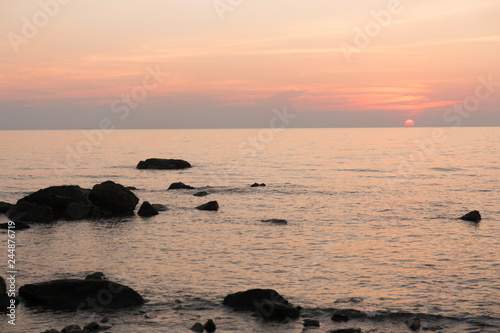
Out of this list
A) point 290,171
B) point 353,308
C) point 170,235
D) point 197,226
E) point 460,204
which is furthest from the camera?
point 290,171

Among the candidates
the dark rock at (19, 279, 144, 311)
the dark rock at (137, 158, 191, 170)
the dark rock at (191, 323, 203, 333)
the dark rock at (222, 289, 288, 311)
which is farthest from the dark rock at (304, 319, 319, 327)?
the dark rock at (137, 158, 191, 170)

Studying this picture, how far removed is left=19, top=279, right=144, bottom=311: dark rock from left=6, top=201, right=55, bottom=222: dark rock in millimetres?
20009

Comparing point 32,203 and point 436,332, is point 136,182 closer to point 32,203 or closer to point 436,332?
point 32,203

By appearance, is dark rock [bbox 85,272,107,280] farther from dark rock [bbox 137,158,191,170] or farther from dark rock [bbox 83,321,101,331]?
dark rock [bbox 137,158,191,170]

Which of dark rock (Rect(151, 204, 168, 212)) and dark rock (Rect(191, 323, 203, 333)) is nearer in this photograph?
dark rock (Rect(191, 323, 203, 333))

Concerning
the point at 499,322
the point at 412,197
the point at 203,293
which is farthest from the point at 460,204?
the point at 203,293

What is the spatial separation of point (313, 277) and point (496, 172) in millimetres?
64146

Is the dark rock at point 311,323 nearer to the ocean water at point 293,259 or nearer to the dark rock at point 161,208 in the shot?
Result: the ocean water at point 293,259

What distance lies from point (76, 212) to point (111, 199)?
117 inches

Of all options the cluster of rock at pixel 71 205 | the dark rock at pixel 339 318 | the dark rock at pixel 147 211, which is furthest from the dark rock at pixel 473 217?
the cluster of rock at pixel 71 205

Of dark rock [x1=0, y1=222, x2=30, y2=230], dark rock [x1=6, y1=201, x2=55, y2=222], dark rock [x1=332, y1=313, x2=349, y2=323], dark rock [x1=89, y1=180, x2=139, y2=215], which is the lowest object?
dark rock [x1=332, y1=313, x2=349, y2=323]

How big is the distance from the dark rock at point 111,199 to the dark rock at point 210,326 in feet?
86.2

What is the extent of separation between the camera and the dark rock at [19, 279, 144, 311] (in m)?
17.8

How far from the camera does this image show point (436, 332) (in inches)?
607
